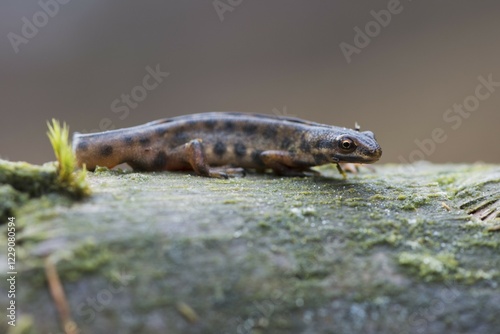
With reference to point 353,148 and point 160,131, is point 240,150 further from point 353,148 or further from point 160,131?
point 353,148

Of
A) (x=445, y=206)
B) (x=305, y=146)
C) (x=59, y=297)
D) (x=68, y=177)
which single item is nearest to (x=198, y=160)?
(x=305, y=146)

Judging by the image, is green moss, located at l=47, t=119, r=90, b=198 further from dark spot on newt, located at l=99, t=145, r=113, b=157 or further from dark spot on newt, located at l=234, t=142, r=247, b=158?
dark spot on newt, located at l=234, t=142, r=247, b=158

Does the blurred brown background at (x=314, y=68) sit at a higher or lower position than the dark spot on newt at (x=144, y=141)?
higher

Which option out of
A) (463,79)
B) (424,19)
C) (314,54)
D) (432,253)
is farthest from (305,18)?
(432,253)

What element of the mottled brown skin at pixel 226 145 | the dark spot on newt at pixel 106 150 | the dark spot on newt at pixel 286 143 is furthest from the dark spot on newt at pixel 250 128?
the dark spot on newt at pixel 106 150

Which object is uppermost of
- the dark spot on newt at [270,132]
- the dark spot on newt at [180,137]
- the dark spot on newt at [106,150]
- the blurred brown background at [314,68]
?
the blurred brown background at [314,68]

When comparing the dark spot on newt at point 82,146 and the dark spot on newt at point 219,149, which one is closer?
the dark spot on newt at point 82,146

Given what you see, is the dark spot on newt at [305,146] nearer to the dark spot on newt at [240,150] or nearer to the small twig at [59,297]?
the dark spot on newt at [240,150]
